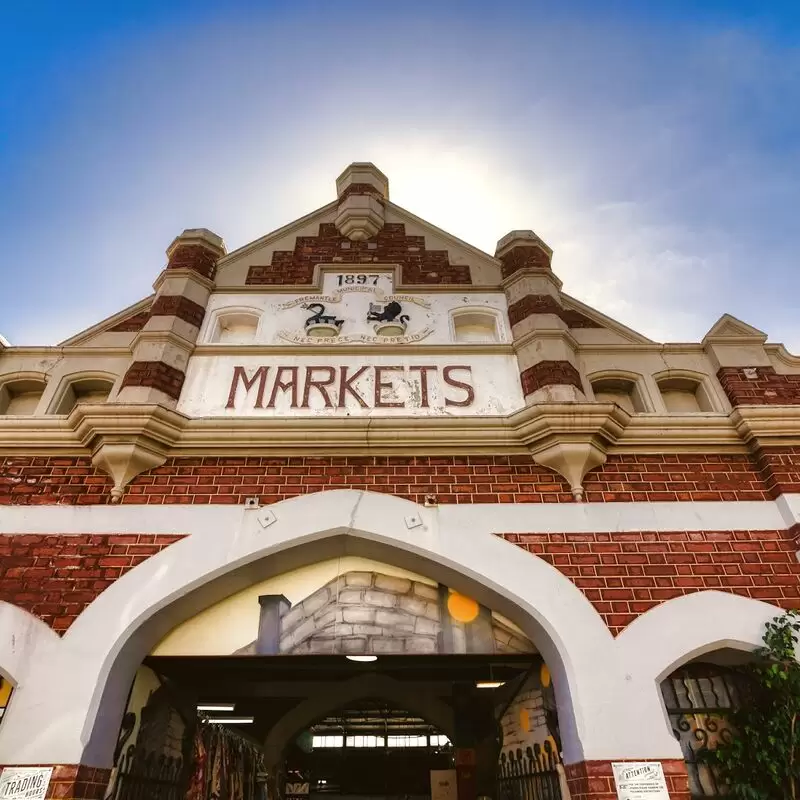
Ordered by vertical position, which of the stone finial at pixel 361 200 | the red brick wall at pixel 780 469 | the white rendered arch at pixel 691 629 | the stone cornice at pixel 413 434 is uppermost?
the stone finial at pixel 361 200

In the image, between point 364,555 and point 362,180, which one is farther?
point 362,180

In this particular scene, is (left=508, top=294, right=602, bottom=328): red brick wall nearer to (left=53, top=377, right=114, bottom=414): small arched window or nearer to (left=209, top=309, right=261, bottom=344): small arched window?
(left=209, top=309, right=261, bottom=344): small arched window

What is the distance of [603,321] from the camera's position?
7227mm

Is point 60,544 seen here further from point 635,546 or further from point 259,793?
point 259,793

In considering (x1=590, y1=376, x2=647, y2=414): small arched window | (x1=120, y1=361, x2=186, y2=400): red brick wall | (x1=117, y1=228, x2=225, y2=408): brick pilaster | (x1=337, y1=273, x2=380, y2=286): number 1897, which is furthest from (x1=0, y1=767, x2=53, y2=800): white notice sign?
(x1=590, y1=376, x2=647, y2=414): small arched window

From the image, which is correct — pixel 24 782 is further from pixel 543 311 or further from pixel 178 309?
Result: pixel 543 311

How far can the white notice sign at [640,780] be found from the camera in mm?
3955

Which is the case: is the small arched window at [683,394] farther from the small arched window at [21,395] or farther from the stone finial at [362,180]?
the small arched window at [21,395]

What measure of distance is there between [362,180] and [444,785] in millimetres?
9160

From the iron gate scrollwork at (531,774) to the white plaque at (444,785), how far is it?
1.96 metres

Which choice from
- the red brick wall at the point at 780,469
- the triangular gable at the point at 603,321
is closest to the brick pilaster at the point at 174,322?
the triangular gable at the point at 603,321

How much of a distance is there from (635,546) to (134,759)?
476cm

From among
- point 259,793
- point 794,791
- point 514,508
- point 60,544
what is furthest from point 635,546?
point 259,793

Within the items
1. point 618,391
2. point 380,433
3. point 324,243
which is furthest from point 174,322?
point 618,391
